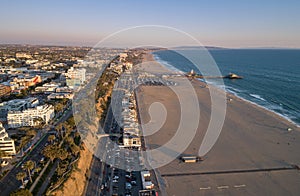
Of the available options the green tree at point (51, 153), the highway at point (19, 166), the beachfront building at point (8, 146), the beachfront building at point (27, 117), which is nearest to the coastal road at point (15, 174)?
the highway at point (19, 166)

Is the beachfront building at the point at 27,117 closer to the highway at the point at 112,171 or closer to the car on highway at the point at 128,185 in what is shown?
the highway at the point at 112,171

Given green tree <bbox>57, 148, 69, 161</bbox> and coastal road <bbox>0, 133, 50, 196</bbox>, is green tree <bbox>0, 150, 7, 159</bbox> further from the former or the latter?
green tree <bbox>57, 148, 69, 161</bbox>

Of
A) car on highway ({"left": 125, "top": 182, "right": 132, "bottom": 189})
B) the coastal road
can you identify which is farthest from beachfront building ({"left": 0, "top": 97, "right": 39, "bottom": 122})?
car on highway ({"left": 125, "top": 182, "right": 132, "bottom": 189})

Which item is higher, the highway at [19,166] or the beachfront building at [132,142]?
the beachfront building at [132,142]

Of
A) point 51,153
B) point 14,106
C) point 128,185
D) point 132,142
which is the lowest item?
point 128,185

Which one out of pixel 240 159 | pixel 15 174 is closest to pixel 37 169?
pixel 15 174

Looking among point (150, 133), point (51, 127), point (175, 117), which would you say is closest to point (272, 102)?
point (175, 117)

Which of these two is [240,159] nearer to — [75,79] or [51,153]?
[51,153]
